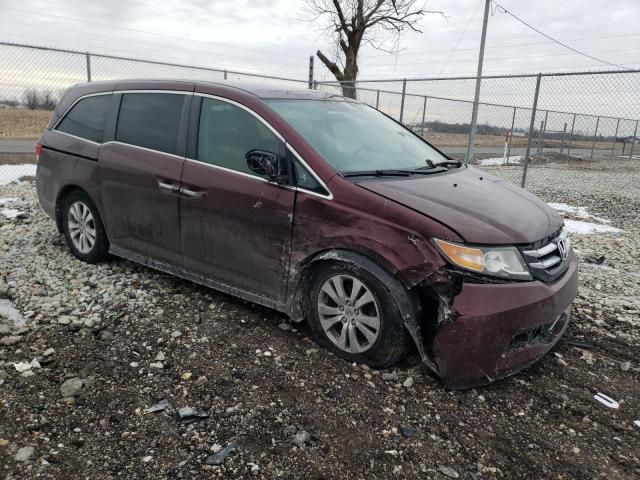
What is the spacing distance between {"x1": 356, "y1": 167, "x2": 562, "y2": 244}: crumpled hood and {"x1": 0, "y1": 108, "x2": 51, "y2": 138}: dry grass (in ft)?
27.8

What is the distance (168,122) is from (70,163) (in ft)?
4.28

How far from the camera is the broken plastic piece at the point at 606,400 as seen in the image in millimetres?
2861

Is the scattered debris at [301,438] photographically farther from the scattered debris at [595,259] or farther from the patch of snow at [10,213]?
the patch of snow at [10,213]

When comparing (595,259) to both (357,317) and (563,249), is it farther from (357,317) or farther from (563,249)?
(357,317)

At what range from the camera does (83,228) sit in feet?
15.3

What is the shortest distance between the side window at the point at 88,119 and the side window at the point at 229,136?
1.26 meters

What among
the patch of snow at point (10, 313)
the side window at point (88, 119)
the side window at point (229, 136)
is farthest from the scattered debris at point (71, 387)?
the side window at point (88, 119)

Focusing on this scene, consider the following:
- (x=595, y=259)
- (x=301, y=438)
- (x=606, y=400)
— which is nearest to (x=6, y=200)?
(x=301, y=438)

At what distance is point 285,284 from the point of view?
3301 mm

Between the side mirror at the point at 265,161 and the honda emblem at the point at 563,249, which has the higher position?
the side mirror at the point at 265,161

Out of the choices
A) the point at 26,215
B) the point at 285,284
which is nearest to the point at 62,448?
the point at 285,284

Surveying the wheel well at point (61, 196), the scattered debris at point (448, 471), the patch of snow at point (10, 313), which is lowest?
the scattered debris at point (448, 471)

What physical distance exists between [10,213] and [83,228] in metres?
2.59

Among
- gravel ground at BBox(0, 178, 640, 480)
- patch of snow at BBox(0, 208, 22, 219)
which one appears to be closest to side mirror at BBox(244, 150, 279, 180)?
gravel ground at BBox(0, 178, 640, 480)
